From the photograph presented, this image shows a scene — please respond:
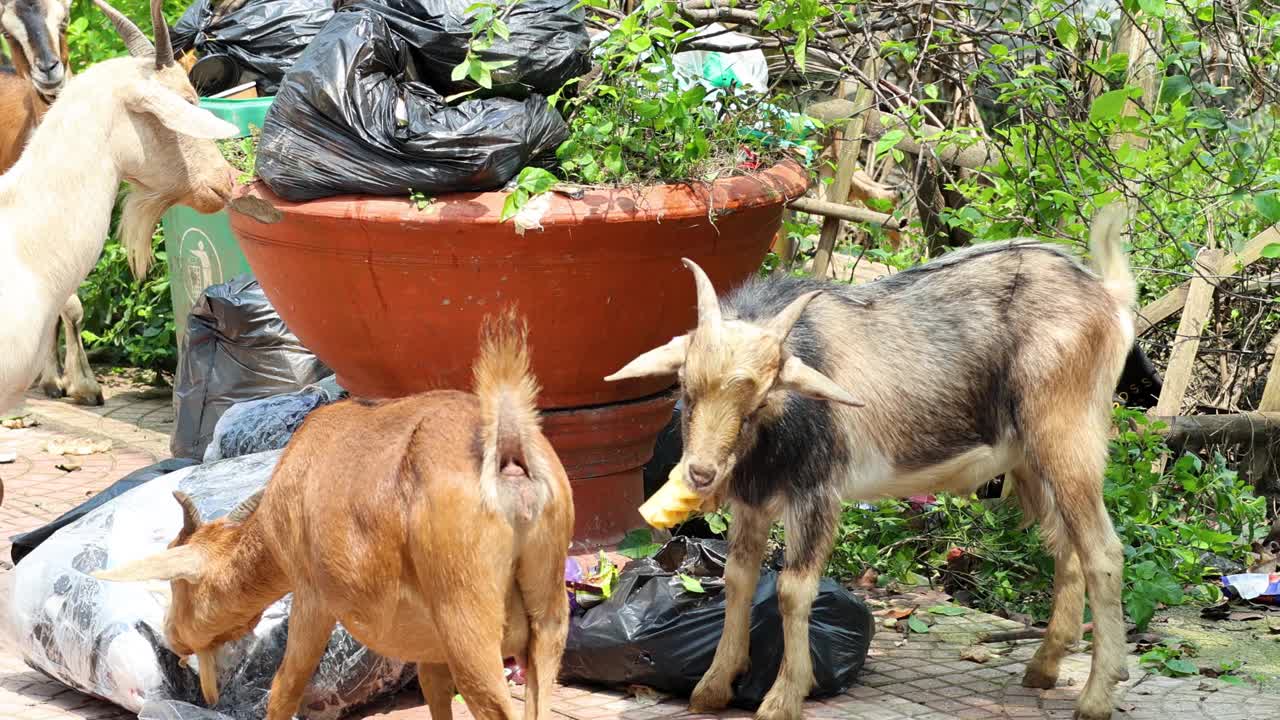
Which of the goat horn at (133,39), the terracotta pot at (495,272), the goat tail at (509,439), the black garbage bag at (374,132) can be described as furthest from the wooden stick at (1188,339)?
the goat horn at (133,39)

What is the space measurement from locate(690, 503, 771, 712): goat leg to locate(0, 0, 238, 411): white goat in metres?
2.10

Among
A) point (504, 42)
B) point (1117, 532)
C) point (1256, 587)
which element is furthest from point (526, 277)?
point (1256, 587)

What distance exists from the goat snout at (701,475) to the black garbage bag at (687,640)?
782 millimetres

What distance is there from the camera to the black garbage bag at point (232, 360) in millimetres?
7098

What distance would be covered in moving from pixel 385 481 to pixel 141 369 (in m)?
6.36

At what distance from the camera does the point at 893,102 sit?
22.6 ft

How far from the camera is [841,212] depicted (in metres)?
7.27

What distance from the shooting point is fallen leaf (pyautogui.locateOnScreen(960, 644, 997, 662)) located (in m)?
5.35

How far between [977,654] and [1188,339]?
1933mm

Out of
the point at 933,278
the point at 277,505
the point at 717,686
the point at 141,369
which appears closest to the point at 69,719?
the point at 277,505

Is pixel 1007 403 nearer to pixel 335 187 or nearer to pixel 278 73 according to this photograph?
pixel 335 187

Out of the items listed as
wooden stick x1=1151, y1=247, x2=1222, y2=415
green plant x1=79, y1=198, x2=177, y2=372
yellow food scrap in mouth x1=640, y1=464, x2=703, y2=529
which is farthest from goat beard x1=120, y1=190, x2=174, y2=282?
wooden stick x1=1151, y1=247, x2=1222, y2=415

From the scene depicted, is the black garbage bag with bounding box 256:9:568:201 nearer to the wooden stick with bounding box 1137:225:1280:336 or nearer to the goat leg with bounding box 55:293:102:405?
the wooden stick with bounding box 1137:225:1280:336

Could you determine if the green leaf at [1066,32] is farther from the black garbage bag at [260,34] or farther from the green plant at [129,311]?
the green plant at [129,311]
